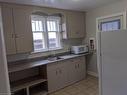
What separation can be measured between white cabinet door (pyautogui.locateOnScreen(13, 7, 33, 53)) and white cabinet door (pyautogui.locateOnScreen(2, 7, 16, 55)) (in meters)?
0.09

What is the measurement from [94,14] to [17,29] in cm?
247

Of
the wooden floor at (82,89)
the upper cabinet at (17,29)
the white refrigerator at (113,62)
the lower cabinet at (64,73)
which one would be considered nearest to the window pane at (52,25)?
the upper cabinet at (17,29)

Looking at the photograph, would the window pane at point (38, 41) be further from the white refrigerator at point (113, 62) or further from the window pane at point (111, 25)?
the white refrigerator at point (113, 62)

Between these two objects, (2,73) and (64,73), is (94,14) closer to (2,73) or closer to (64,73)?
(64,73)

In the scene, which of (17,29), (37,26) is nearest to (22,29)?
(17,29)

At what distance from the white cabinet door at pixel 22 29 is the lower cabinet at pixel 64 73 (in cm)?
72

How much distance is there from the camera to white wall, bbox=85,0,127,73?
3211 mm

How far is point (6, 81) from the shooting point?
732mm

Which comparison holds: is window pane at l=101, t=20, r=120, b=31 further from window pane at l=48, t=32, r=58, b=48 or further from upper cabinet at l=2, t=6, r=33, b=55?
upper cabinet at l=2, t=6, r=33, b=55

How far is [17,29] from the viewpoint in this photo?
2660mm

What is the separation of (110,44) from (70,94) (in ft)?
6.02

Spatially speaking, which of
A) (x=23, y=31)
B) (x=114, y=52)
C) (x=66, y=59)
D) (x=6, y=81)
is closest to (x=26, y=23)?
(x=23, y=31)

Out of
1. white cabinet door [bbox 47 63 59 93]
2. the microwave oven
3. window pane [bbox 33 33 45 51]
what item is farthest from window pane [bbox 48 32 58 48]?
white cabinet door [bbox 47 63 59 93]

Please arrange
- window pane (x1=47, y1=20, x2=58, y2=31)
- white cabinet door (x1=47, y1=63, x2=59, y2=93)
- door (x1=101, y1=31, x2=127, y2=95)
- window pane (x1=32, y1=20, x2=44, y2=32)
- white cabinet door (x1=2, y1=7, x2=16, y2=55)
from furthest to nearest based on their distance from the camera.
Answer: window pane (x1=47, y1=20, x2=58, y2=31)
window pane (x1=32, y1=20, x2=44, y2=32)
white cabinet door (x1=47, y1=63, x2=59, y2=93)
white cabinet door (x1=2, y1=7, x2=16, y2=55)
door (x1=101, y1=31, x2=127, y2=95)
